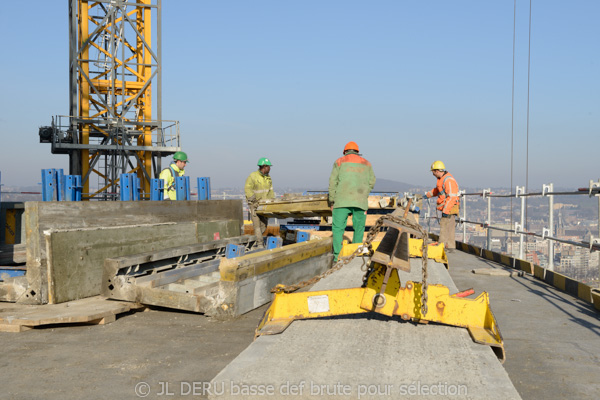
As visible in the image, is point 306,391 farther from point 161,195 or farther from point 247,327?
point 161,195

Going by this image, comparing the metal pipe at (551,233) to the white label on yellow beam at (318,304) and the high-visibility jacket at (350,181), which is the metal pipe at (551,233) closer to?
the high-visibility jacket at (350,181)

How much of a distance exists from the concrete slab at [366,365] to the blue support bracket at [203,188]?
712 cm

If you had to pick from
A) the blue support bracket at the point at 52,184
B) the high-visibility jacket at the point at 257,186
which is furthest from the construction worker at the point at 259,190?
the blue support bracket at the point at 52,184

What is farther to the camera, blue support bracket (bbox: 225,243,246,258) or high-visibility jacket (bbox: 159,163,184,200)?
high-visibility jacket (bbox: 159,163,184,200)

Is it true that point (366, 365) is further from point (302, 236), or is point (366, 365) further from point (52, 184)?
point (302, 236)

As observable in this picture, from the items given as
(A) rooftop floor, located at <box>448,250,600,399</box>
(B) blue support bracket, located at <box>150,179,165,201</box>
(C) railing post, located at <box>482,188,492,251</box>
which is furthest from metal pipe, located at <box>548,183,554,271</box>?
(B) blue support bracket, located at <box>150,179,165,201</box>

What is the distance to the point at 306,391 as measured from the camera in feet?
10.3

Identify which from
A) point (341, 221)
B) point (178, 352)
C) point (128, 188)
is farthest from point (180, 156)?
point (178, 352)

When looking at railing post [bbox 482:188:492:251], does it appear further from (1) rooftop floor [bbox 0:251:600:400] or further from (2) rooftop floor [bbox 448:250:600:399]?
(1) rooftop floor [bbox 0:251:600:400]

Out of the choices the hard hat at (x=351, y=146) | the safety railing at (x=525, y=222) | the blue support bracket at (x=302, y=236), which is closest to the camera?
the safety railing at (x=525, y=222)

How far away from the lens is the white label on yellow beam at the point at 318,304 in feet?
14.7

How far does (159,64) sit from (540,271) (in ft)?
88.1

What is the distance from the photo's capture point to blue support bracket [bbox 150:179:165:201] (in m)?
10.2

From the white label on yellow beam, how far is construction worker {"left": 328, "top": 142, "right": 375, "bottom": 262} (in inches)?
148
